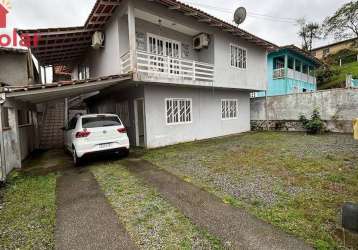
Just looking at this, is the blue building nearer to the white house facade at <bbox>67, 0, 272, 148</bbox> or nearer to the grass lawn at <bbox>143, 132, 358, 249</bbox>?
the white house facade at <bbox>67, 0, 272, 148</bbox>

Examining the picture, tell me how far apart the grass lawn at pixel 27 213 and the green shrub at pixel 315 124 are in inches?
533

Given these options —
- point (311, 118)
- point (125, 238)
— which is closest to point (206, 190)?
point (125, 238)

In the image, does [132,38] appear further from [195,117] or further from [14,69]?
[14,69]

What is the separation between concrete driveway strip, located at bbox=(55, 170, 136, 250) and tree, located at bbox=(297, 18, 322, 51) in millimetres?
43894

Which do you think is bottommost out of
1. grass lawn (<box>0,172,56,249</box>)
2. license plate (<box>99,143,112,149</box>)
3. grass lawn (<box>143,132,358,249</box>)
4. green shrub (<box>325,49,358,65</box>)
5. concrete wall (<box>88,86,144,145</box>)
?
grass lawn (<box>0,172,56,249</box>)

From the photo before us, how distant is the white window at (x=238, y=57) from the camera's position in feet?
41.8

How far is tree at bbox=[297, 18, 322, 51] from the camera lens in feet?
117

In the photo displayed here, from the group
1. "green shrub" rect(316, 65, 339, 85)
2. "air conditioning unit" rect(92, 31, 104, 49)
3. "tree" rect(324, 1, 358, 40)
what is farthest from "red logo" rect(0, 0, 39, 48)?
"tree" rect(324, 1, 358, 40)

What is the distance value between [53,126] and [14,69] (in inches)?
209

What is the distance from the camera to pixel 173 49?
11.5 metres

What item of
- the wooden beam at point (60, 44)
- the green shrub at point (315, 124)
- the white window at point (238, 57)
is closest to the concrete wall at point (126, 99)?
the wooden beam at point (60, 44)

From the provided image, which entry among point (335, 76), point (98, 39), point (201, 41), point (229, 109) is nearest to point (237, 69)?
point (229, 109)

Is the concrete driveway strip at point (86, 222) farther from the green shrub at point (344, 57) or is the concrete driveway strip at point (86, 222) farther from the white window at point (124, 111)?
the green shrub at point (344, 57)

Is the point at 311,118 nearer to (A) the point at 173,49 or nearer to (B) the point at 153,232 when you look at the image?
(A) the point at 173,49
